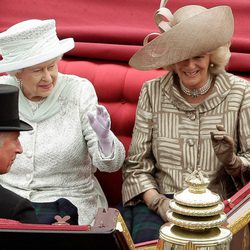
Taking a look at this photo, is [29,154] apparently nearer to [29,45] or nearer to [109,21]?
[29,45]

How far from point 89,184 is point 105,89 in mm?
504

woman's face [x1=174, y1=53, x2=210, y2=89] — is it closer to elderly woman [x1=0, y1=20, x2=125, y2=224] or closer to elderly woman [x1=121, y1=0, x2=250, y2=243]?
elderly woman [x1=121, y1=0, x2=250, y2=243]

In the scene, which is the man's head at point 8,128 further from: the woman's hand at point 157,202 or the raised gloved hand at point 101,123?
the woman's hand at point 157,202

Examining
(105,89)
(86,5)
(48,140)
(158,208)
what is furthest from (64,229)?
(86,5)

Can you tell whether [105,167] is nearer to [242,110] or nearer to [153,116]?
[153,116]

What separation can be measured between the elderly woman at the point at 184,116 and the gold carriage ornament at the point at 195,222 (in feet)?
4.09

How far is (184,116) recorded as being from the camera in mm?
2842

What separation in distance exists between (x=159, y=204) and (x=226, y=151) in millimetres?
329

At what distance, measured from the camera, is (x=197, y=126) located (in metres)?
2.82

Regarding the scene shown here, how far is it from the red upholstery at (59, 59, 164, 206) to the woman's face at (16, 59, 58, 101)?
1.38 ft

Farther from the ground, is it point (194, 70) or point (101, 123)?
point (194, 70)

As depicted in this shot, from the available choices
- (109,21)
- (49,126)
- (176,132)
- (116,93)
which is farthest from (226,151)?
(109,21)

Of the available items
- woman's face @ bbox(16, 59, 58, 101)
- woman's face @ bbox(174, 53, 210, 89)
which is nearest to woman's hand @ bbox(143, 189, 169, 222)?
woman's face @ bbox(174, 53, 210, 89)

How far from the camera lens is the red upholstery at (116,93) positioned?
10.7ft
